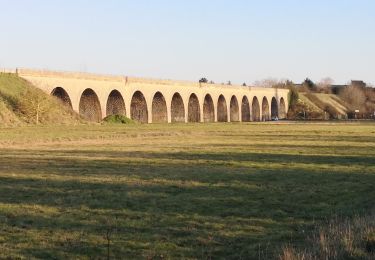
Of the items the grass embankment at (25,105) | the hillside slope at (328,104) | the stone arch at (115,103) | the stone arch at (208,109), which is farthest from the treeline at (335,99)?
the grass embankment at (25,105)

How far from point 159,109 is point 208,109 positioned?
20.1 m

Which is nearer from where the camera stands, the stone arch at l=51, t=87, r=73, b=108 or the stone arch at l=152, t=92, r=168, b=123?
the stone arch at l=51, t=87, r=73, b=108

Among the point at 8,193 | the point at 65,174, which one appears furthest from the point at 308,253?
the point at 65,174

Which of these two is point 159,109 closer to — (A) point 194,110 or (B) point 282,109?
(A) point 194,110

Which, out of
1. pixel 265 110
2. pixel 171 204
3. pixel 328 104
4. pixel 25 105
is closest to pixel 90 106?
pixel 25 105

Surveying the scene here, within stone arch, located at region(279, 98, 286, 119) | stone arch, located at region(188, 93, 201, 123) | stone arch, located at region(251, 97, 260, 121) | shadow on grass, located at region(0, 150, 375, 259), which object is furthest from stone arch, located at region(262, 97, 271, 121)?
shadow on grass, located at region(0, 150, 375, 259)

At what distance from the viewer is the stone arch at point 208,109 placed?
114m

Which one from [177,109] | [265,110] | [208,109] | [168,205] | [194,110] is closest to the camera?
[168,205]

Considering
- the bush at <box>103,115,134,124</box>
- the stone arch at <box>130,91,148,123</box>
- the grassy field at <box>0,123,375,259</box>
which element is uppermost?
the stone arch at <box>130,91,148,123</box>

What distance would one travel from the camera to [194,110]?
110000 millimetres

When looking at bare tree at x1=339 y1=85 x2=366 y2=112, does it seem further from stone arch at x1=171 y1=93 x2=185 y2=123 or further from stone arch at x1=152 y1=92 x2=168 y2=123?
stone arch at x1=152 y1=92 x2=168 y2=123

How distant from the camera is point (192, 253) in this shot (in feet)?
31.8

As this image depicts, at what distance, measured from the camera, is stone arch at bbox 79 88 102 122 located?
7688cm

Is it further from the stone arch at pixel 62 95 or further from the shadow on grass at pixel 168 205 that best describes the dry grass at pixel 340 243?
the stone arch at pixel 62 95
